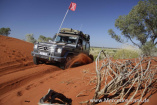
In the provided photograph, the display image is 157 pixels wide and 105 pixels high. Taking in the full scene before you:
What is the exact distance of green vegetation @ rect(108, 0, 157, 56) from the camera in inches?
489

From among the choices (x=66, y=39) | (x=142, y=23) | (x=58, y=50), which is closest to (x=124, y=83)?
(x=58, y=50)

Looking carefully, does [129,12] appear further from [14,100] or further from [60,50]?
[14,100]

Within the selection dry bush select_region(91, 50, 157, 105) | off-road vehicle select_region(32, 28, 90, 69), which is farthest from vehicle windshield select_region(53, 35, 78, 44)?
dry bush select_region(91, 50, 157, 105)

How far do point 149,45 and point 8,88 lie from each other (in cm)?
1378

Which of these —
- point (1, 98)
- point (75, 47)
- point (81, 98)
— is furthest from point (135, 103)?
point (75, 47)

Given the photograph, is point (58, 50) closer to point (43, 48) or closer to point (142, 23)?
point (43, 48)

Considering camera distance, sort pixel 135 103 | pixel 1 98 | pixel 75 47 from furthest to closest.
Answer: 1. pixel 75 47
2. pixel 1 98
3. pixel 135 103

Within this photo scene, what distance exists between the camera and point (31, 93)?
268cm

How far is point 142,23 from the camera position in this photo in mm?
13609

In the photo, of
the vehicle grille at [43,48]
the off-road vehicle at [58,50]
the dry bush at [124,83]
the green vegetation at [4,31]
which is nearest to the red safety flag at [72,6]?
the off-road vehicle at [58,50]

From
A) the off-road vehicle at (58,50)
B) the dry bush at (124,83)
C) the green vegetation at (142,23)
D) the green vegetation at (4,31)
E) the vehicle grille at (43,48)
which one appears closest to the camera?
the dry bush at (124,83)

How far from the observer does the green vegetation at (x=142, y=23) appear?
12.4 metres

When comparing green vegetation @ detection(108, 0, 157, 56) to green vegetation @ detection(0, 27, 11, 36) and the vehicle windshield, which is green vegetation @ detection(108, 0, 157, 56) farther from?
green vegetation @ detection(0, 27, 11, 36)

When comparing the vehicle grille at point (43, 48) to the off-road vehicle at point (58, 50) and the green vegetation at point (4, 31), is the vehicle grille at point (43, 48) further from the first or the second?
the green vegetation at point (4, 31)
